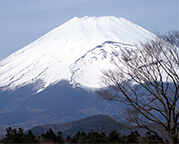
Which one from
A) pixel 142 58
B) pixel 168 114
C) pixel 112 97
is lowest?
pixel 168 114

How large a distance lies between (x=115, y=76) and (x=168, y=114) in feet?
10.2

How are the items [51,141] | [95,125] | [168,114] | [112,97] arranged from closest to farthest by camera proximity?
[168,114] → [112,97] → [51,141] → [95,125]

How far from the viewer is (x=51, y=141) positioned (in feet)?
86.7

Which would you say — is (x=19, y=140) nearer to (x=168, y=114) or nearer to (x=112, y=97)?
(x=112, y=97)

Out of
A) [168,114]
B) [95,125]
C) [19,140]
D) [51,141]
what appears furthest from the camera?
[95,125]

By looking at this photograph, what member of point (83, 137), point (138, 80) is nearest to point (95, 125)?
point (83, 137)

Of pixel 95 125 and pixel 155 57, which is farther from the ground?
pixel 95 125

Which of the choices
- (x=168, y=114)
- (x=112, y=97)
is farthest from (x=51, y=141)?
(x=168, y=114)

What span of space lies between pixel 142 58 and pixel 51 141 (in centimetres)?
862

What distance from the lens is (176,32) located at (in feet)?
63.4

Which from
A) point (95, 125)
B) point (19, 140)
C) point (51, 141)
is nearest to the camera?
point (19, 140)

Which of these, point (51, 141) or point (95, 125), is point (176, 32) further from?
point (95, 125)

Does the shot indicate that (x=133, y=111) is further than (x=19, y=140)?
No

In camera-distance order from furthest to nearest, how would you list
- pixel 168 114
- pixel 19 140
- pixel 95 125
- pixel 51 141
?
pixel 95 125, pixel 51 141, pixel 19 140, pixel 168 114
